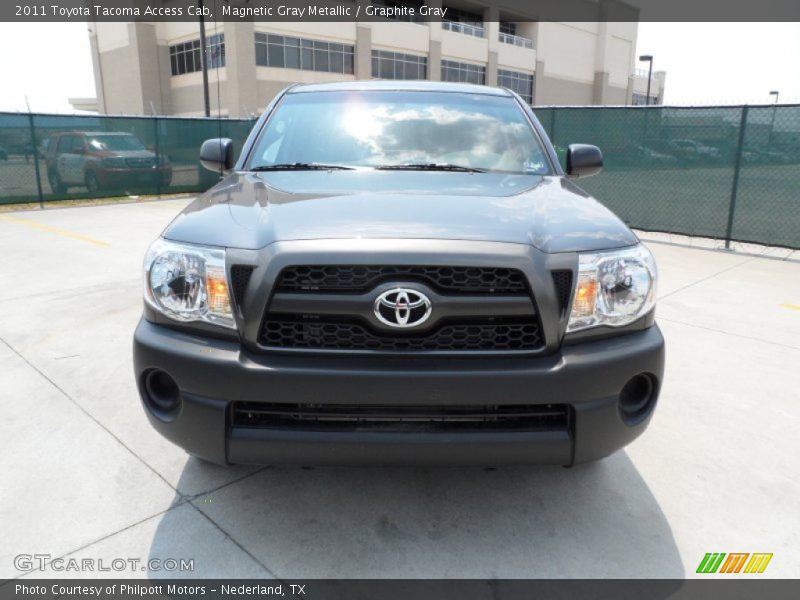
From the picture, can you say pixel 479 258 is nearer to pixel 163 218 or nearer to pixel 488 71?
pixel 163 218

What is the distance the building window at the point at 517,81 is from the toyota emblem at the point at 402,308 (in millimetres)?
50921

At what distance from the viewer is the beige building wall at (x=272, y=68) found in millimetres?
35750

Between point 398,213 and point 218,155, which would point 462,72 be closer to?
point 218,155

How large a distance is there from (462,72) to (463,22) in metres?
5.68

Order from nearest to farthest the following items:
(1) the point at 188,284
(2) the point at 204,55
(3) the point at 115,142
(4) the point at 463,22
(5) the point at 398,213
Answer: (1) the point at 188,284, (5) the point at 398,213, (3) the point at 115,142, (2) the point at 204,55, (4) the point at 463,22

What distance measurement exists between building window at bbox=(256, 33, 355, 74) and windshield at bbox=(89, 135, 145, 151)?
23.4 m

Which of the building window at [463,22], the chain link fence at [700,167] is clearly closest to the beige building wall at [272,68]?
the building window at [463,22]

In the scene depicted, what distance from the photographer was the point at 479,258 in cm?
201

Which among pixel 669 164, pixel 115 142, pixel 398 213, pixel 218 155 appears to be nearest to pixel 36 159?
pixel 115 142

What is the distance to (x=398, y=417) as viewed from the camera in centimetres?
205

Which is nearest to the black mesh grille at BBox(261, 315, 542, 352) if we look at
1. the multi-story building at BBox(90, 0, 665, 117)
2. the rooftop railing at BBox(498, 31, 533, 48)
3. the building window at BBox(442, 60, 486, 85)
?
the multi-story building at BBox(90, 0, 665, 117)

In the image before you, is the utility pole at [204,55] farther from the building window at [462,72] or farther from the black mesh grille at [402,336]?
the black mesh grille at [402,336]

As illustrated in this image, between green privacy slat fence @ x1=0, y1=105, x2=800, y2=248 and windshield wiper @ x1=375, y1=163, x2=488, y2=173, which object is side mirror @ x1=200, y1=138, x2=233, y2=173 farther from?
green privacy slat fence @ x1=0, y1=105, x2=800, y2=248

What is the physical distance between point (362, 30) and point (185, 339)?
40.8 m
